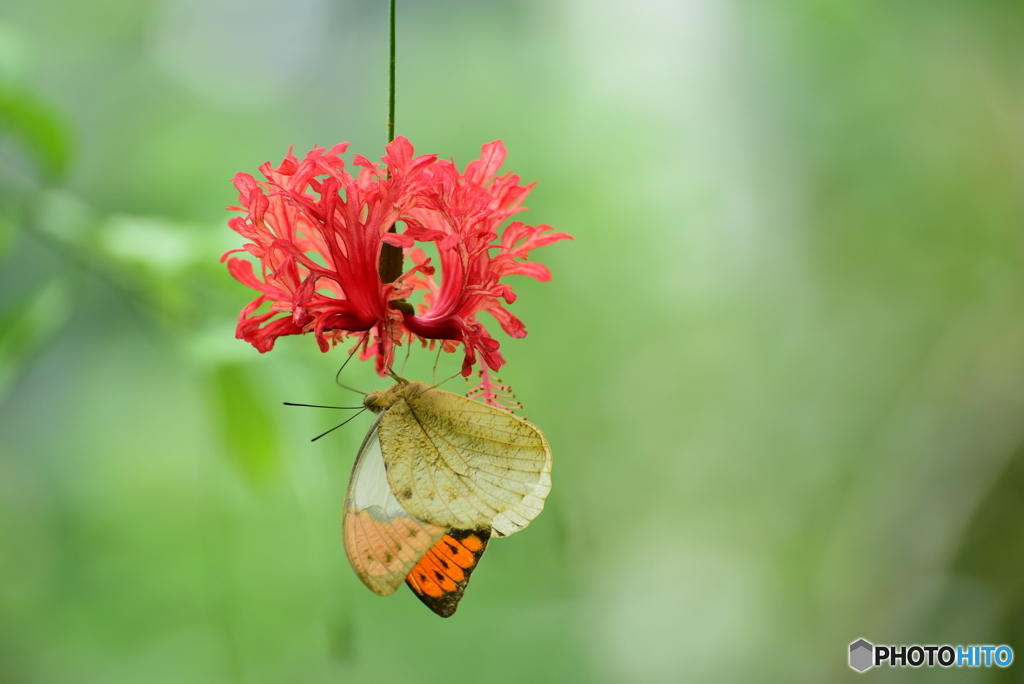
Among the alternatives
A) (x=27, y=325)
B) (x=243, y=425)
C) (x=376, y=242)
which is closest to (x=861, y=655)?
(x=243, y=425)

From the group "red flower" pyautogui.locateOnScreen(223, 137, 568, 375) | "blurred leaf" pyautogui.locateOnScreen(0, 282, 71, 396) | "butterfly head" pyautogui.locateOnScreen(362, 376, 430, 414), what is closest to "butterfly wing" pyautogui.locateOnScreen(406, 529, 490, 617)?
"butterfly head" pyautogui.locateOnScreen(362, 376, 430, 414)

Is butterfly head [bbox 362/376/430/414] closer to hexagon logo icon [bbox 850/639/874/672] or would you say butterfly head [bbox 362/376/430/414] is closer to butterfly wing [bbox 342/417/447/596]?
butterfly wing [bbox 342/417/447/596]

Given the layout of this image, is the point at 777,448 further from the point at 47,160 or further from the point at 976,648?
the point at 47,160

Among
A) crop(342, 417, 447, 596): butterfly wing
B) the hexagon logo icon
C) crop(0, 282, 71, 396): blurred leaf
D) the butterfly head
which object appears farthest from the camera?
the hexagon logo icon

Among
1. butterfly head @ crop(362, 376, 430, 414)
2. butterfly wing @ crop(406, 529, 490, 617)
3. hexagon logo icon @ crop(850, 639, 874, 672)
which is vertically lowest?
hexagon logo icon @ crop(850, 639, 874, 672)

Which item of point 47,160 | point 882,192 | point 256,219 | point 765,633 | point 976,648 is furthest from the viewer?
point 765,633

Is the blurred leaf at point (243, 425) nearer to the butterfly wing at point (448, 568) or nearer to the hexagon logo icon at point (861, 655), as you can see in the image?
the butterfly wing at point (448, 568)

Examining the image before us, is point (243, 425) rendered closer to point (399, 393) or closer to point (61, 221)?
point (399, 393)

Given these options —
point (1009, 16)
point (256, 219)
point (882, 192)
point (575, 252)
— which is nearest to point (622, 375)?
point (575, 252)
